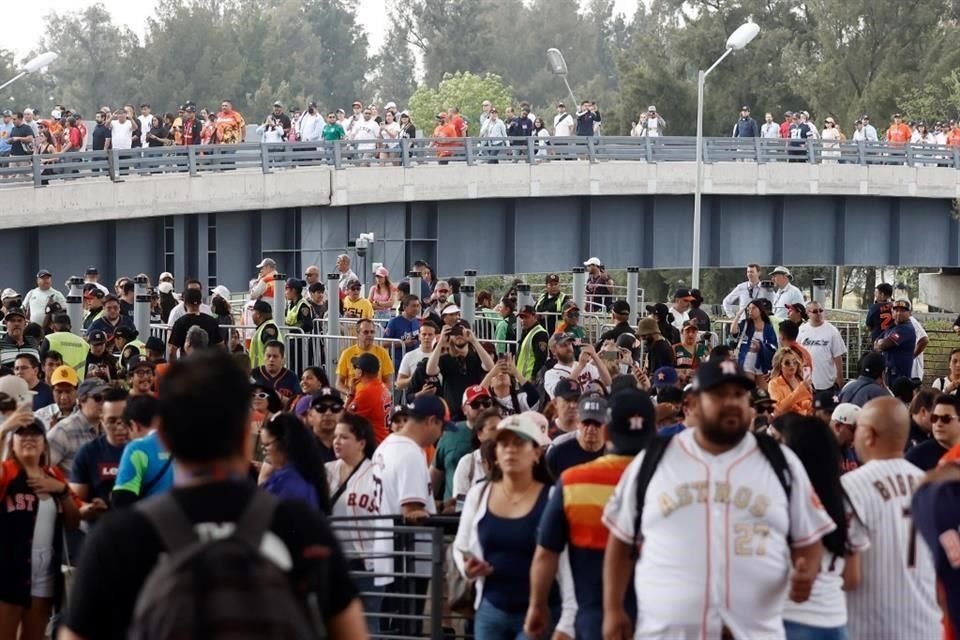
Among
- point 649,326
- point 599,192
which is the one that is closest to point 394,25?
point 599,192

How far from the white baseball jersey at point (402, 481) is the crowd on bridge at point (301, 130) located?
24410 mm

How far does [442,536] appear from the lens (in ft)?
32.0

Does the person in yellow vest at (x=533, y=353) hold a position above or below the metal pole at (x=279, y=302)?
below

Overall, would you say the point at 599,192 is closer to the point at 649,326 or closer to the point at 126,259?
the point at 126,259

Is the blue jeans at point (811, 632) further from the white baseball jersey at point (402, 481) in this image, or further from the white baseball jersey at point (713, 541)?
the white baseball jersey at point (402, 481)

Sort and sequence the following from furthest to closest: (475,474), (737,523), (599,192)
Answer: (599,192)
(475,474)
(737,523)

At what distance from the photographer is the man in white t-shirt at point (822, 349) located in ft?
65.3

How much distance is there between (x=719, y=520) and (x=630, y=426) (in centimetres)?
100

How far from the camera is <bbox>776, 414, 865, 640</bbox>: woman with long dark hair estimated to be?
24.1ft

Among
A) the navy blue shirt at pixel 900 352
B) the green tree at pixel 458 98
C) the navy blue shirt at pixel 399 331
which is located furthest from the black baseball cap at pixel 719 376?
the green tree at pixel 458 98

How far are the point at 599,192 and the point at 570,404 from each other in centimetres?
3298

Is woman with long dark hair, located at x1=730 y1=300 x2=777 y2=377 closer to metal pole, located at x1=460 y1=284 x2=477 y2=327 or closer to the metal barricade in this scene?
metal pole, located at x1=460 y1=284 x2=477 y2=327

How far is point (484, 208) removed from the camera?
4300 cm

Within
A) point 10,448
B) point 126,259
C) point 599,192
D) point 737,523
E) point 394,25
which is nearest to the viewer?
point 737,523
